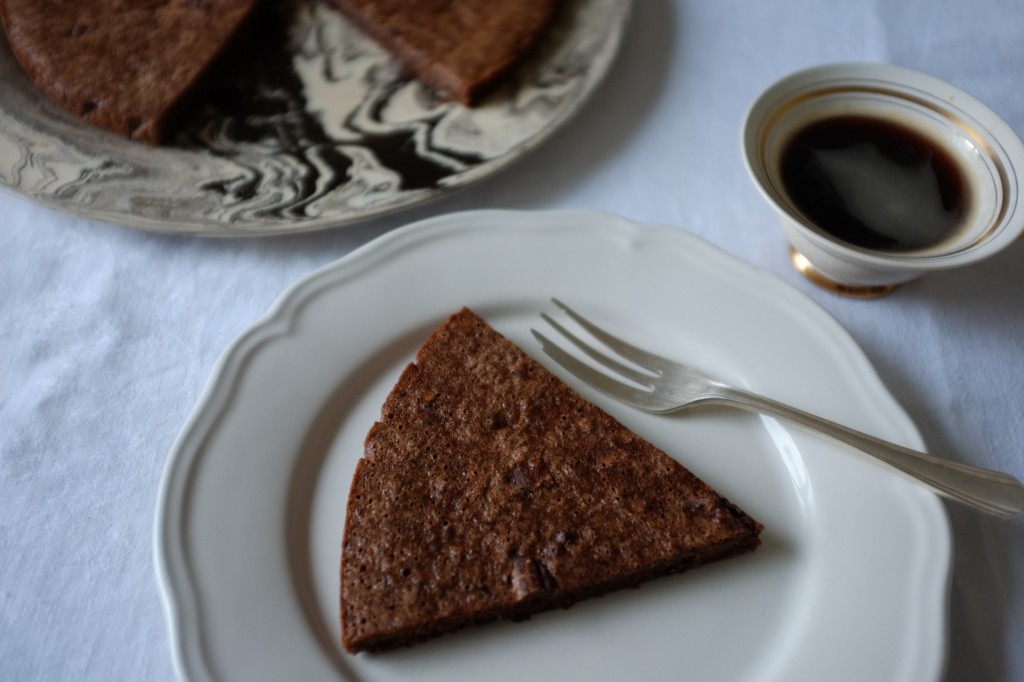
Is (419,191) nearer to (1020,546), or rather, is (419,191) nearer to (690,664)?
(690,664)

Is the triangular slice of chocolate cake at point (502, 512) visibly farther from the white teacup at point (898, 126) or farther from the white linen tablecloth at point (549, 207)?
the white teacup at point (898, 126)

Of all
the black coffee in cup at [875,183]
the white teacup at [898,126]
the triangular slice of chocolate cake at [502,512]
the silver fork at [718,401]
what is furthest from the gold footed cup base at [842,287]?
the triangular slice of chocolate cake at [502,512]

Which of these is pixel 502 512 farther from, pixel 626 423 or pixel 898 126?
pixel 898 126

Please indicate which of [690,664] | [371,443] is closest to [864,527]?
[690,664]

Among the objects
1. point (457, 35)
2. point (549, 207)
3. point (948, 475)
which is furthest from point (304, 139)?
point (948, 475)

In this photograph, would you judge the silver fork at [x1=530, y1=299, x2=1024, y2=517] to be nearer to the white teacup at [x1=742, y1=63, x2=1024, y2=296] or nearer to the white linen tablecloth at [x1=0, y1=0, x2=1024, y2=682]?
the white linen tablecloth at [x1=0, y1=0, x2=1024, y2=682]

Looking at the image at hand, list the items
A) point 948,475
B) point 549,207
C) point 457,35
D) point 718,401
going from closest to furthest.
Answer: point 948,475 → point 718,401 → point 549,207 → point 457,35
